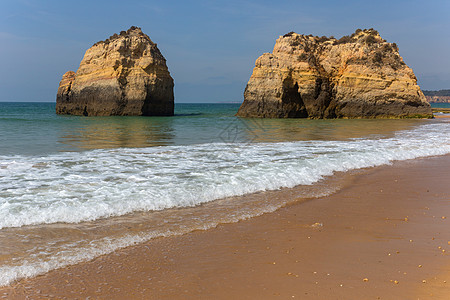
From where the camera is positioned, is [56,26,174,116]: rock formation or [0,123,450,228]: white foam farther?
[56,26,174,116]: rock formation

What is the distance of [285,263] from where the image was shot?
3.39m

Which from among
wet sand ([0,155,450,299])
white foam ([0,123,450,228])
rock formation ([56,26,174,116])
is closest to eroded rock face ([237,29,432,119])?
rock formation ([56,26,174,116])

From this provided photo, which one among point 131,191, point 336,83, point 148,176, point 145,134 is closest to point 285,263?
point 131,191

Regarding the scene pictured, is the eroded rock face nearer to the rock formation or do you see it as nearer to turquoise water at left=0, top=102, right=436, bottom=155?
the rock formation

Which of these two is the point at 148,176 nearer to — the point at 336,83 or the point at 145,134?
the point at 145,134

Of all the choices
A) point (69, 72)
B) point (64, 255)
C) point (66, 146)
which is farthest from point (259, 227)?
point (69, 72)

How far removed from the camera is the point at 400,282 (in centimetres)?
299

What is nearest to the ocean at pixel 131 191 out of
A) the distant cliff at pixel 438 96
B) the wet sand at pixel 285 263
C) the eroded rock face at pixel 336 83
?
the wet sand at pixel 285 263

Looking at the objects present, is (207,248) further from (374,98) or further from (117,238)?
(374,98)

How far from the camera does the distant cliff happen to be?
594ft

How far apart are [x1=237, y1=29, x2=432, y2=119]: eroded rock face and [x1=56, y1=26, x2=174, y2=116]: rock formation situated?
925 cm

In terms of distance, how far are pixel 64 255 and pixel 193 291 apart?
56.0 inches

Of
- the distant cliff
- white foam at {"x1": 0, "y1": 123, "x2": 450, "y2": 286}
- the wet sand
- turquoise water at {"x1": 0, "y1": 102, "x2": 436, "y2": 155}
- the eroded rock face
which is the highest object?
the distant cliff

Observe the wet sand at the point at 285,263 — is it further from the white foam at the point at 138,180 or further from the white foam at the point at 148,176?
the white foam at the point at 148,176
